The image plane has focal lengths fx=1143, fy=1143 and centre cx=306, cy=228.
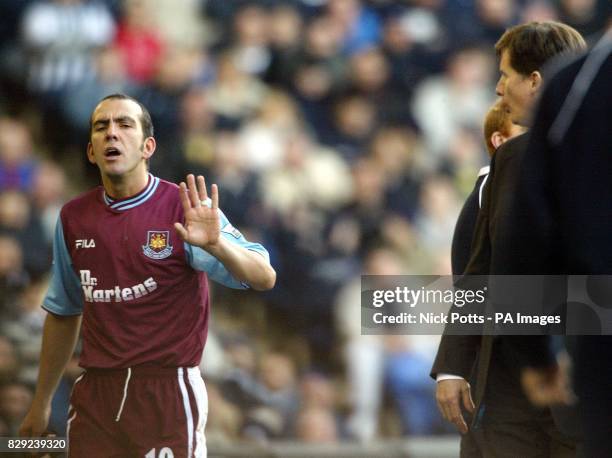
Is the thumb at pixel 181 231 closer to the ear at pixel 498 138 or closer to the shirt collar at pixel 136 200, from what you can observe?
the shirt collar at pixel 136 200

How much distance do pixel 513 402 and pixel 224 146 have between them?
3.74 metres

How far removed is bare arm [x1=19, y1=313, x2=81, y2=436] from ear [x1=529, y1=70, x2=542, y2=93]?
1.83 meters

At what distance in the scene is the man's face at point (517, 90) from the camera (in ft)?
12.1

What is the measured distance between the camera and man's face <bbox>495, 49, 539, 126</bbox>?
3.68 m

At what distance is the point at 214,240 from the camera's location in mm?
3672

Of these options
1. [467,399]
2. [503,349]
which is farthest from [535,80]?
[467,399]

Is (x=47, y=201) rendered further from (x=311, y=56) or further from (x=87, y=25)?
(x=311, y=56)

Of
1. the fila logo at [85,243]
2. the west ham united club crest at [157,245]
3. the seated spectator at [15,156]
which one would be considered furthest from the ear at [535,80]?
the seated spectator at [15,156]

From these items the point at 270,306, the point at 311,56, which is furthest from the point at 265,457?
the point at 311,56

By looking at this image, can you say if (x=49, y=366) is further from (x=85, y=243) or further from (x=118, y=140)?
(x=118, y=140)

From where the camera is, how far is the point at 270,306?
698cm

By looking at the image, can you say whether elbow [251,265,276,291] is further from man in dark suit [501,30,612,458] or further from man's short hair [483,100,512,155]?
man in dark suit [501,30,612,458]

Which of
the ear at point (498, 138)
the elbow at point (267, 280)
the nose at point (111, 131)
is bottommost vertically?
the elbow at point (267, 280)

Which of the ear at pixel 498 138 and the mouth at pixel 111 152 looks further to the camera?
the ear at pixel 498 138
